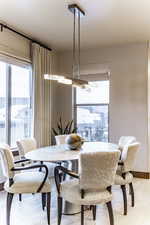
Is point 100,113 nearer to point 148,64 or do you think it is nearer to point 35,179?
point 148,64

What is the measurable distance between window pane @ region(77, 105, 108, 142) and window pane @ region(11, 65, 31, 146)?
139cm

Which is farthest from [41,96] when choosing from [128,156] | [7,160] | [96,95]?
[128,156]

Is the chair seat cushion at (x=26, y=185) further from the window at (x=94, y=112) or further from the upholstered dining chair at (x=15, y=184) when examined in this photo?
the window at (x=94, y=112)

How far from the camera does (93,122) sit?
5496mm

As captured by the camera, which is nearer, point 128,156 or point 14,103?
point 128,156

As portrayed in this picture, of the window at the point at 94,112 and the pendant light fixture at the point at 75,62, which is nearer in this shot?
the pendant light fixture at the point at 75,62

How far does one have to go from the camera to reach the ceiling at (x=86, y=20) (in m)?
3.21

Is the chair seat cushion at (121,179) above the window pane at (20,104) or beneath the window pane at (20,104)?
beneath

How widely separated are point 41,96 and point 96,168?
2768 mm

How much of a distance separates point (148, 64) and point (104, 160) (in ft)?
10.2

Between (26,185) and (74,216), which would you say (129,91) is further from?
(26,185)

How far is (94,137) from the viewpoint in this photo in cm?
548

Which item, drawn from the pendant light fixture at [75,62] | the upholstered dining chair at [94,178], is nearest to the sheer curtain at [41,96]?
the pendant light fixture at [75,62]

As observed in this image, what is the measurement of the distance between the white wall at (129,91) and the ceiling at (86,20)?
30 cm
